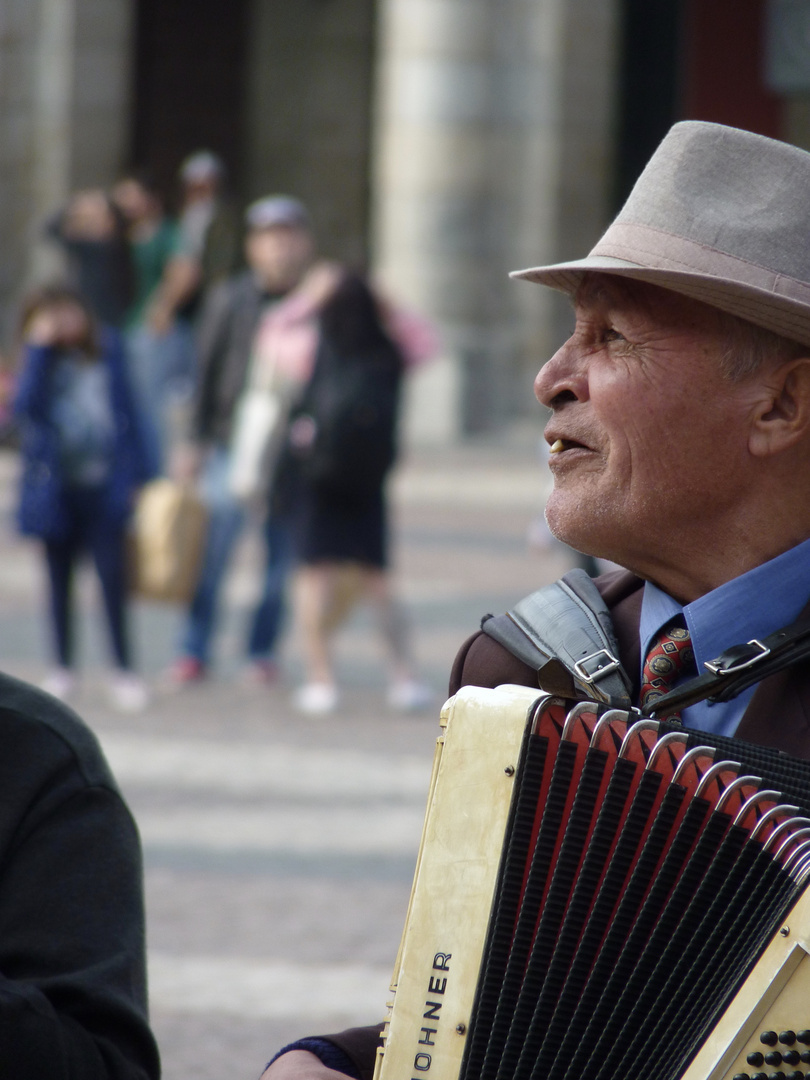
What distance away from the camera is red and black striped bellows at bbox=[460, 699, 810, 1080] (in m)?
1.65

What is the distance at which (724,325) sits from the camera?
1.88 meters

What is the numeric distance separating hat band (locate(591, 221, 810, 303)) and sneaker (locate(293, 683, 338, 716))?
5.92m

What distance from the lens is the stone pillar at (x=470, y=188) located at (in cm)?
1667

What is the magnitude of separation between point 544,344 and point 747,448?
16.7 meters

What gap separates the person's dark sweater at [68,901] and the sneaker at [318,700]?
5.40 meters

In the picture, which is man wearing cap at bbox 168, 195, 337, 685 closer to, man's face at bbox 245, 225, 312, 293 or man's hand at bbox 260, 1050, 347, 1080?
man's face at bbox 245, 225, 312, 293

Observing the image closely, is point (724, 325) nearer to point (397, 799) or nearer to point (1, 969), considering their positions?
point (1, 969)

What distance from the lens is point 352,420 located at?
292 inches

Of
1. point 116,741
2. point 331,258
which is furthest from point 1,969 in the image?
point 331,258

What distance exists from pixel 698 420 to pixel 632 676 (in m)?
0.29

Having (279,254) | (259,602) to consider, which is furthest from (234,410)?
(259,602)

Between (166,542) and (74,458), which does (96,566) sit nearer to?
(166,542)

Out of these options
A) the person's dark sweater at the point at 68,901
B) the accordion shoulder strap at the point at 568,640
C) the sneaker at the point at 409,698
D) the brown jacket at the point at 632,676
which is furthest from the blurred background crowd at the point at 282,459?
the accordion shoulder strap at the point at 568,640

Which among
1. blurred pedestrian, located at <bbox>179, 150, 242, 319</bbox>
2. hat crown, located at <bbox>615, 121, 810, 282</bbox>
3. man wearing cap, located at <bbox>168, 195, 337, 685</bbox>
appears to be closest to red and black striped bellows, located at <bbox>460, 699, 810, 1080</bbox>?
hat crown, located at <bbox>615, 121, 810, 282</bbox>
